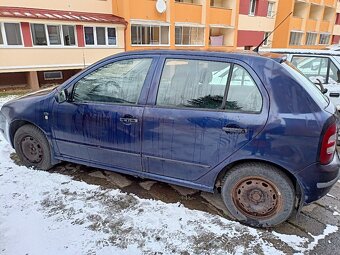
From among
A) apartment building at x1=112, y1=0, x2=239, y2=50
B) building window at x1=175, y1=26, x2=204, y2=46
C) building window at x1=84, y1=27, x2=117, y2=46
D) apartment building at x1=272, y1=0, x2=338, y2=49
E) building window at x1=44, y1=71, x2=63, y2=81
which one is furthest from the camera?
apartment building at x1=272, y1=0, x2=338, y2=49

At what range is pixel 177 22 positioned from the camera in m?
16.9

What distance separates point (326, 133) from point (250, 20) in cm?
2303

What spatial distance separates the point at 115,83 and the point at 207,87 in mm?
1085

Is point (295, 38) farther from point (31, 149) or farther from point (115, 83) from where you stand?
point (31, 149)

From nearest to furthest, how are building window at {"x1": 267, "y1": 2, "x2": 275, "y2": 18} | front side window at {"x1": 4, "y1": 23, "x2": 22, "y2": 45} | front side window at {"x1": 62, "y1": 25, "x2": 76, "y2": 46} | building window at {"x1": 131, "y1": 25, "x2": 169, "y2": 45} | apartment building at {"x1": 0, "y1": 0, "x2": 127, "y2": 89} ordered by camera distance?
front side window at {"x1": 4, "y1": 23, "x2": 22, "y2": 45} → apartment building at {"x1": 0, "y1": 0, "x2": 127, "y2": 89} → front side window at {"x1": 62, "y1": 25, "x2": 76, "y2": 46} → building window at {"x1": 131, "y1": 25, "x2": 169, "y2": 45} → building window at {"x1": 267, "y1": 2, "x2": 275, "y2": 18}

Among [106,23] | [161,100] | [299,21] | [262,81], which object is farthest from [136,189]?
[299,21]

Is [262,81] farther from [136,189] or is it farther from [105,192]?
[105,192]

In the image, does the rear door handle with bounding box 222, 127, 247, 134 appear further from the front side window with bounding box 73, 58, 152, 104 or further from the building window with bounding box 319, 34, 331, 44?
the building window with bounding box 319, 34, 331, 44

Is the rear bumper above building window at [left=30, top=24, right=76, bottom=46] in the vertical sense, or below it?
below

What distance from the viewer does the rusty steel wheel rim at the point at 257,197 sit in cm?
254

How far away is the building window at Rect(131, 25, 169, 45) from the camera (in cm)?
1566

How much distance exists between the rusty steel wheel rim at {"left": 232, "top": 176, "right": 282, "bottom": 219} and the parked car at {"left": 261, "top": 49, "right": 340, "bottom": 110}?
10.1 feet

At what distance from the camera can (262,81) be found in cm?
241

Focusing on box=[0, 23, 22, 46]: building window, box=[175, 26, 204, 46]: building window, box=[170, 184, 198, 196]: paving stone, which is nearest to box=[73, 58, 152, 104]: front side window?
box=[170, 184, 198, 196]: paving stone
